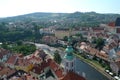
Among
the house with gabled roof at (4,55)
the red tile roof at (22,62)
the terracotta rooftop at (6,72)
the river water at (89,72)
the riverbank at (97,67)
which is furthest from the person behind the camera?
the house with gabled roof at (4,55)

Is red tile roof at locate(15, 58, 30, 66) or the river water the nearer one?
the river water

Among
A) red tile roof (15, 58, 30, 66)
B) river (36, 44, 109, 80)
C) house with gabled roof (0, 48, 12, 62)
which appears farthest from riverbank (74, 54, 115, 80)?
house with gabled roof (0, 48, 12, 62)

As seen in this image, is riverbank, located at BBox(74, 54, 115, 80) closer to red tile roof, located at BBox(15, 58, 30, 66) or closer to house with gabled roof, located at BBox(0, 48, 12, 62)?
red tile roof, located at BBox(15, 58, 30, 66)

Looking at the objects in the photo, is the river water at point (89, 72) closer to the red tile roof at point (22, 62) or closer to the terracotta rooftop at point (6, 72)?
the red tile roof at point (22, 62)

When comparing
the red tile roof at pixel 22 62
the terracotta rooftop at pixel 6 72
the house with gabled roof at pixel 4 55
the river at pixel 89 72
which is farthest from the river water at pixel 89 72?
the house with gabled roof at pixel 4 55

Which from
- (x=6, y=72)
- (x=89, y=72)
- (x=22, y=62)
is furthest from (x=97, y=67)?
(x=6, y=72)

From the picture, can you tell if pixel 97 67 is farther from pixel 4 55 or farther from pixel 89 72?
pixel 4 55

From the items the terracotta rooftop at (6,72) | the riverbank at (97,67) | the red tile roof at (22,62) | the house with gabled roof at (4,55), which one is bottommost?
the riverbank at (97,67)

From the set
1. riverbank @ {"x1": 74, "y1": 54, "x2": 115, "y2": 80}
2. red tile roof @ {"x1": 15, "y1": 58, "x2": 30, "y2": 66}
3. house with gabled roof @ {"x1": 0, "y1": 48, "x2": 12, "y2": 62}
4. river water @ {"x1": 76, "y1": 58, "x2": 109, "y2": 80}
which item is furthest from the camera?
house with gabled roof @ {"x1": 0, "y1": 48, "x2": 12, "y2": 62}

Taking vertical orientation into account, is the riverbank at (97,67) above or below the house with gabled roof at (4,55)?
below

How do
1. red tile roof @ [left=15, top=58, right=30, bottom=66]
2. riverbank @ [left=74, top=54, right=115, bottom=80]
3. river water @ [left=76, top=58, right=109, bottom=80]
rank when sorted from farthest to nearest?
red tile roof @ [left=15, top=58, right=30, bottom=66] → riverbank @ [left=74, top=54, right=115, bottom=80] → river water @ [left=76, top=58, right=109, bottom=80]

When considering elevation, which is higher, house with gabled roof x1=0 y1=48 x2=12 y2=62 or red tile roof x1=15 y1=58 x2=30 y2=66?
red tile roof x1=15 y1=58 x2=30 y2=66

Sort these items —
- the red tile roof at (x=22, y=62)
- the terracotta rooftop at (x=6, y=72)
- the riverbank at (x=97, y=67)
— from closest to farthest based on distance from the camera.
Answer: the terracotta rooftop at (x=6, y=72) < the riverbank at (x=97, y=67) < the red tile roof at (x=22, y=62)

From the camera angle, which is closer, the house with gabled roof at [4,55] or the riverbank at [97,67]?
the riverbank at [97,67]
